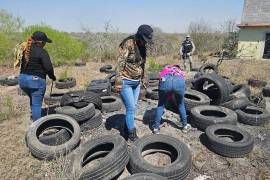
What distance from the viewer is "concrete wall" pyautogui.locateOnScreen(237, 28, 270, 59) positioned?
19.0 m

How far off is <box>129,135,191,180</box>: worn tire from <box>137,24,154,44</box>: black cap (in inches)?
70.8

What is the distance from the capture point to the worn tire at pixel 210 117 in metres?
6.23

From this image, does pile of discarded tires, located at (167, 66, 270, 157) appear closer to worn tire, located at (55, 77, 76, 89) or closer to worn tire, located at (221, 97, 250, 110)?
worn tire, located at (221, 97, 250, 110)

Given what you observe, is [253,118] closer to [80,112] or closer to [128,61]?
[128,61]

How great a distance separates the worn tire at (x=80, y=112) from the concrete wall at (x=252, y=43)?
15371 millimetres

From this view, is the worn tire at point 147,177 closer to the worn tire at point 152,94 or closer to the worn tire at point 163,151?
the worn tire at point 163,151

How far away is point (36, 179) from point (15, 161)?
2.57 feet

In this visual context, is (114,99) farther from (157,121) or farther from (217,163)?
(217,163)

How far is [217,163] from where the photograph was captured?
5113 mm

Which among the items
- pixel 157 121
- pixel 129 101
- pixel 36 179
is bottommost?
pixel 36 179

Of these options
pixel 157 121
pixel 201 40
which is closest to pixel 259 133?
pixel 157 121

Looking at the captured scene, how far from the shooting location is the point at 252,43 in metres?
19.5

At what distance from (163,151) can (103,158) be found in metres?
1.44

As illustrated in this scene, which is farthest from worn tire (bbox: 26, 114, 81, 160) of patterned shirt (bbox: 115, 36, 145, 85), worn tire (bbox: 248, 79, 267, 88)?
worn tire (bbox: 248, 79, 267, 88)
